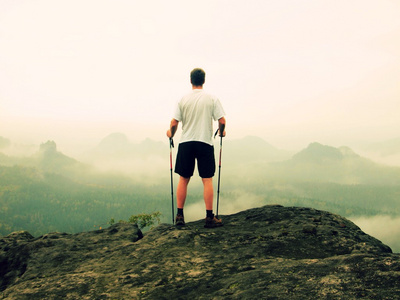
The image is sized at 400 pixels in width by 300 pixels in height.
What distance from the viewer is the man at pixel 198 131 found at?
6.93m

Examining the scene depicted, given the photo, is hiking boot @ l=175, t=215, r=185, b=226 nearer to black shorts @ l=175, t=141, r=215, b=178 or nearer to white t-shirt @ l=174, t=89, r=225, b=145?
black shorts @ l=175, t=141, r=215, b=178

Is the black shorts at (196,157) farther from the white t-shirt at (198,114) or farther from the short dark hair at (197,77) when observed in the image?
the short dark hair at (197,77)

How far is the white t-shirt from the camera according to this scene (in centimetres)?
692

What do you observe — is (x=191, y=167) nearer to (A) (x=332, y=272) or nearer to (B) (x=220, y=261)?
(B) (x=220, y=261)

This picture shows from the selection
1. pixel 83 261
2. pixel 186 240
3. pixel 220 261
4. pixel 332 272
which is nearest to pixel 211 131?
pixel 186 240

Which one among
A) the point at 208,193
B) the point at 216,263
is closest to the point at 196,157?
the point at 208,193

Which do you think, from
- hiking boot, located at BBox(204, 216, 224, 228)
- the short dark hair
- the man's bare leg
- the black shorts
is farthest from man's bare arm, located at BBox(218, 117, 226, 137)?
hiking boot, located at BBox(204, 216, 224, 228)

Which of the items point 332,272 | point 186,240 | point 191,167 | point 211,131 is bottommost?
point 186,240

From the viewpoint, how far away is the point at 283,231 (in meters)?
6.08

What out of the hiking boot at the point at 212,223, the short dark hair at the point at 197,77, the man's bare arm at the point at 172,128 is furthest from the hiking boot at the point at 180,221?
the short dark hair at the point at 197,77

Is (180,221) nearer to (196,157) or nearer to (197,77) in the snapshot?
(196,157)

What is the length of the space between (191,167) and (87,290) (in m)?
3.52

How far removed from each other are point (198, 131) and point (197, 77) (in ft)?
3.99

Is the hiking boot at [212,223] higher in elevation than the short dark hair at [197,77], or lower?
lower
